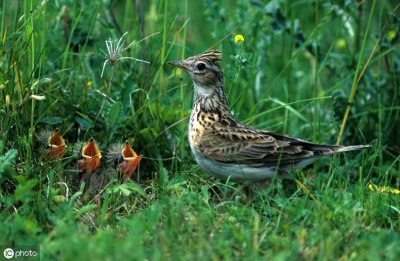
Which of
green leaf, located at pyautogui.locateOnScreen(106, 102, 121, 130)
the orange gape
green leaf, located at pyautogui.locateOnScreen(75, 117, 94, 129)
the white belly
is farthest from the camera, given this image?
green leaf, located at pyautogui.locateOnScreen(75, 117, 94, 129)

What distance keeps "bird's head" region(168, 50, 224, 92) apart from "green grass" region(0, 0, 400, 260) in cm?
13

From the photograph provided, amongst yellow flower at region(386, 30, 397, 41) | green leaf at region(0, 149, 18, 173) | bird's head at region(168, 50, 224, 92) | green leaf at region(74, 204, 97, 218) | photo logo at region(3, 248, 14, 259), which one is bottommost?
photo logo at region(3, 248, 14, 259)

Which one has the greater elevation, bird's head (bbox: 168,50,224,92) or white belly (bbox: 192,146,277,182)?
bird's head (bbox: 168,50,224,92)

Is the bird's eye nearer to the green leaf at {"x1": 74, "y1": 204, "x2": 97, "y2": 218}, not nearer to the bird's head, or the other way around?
the bird's head

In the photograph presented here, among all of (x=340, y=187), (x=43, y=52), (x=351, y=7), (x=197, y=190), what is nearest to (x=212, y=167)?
(x=197, y=190)

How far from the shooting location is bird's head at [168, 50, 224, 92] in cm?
658

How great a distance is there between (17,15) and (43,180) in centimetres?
123

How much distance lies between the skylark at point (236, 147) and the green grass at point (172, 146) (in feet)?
0.51

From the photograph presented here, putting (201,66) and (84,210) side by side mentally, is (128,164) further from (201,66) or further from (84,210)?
(201,66)

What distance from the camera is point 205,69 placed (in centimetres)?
662

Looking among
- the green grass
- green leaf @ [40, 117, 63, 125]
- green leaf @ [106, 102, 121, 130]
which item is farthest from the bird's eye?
green leaf @ [40, 117, 63, 125]

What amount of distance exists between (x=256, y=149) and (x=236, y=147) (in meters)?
0.15

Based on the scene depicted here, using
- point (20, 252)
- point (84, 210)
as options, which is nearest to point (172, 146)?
point (84, 210)

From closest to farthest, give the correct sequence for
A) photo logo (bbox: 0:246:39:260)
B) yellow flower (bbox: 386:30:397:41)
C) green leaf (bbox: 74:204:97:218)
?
1. photo logo (bbox: 0:246:39:260)
2. green leaf (bbox: 74:204:97:218)
3. yellow flower (bbox: 386:30:397:41)
